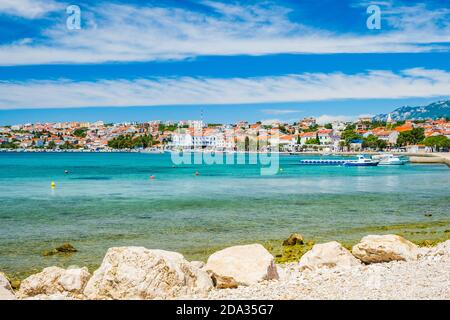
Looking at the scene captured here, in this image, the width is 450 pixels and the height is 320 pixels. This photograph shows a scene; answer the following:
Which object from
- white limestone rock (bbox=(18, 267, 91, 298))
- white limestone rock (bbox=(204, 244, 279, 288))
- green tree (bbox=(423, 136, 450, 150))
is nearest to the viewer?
white limestone rock (bbox=(204, 244, 279, 288))

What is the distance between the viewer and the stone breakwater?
309 inches

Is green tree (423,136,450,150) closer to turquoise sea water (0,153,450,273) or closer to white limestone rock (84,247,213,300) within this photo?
turquoise sea water (0,153,450,273)

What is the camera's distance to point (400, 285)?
26.2ft

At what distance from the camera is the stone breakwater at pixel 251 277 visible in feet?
25.7

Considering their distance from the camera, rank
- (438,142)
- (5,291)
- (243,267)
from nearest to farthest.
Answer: (5,291), (243,267), (438,142)

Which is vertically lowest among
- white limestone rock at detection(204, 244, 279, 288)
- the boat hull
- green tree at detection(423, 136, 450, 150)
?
the boat hull

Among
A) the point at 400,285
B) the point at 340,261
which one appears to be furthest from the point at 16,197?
the point at 400,285

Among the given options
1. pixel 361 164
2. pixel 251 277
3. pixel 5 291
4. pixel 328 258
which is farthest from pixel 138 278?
pixel 361 164

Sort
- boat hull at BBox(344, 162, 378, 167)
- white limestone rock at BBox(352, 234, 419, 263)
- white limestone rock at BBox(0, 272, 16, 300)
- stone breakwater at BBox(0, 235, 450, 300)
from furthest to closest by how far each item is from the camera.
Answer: boat hull at BBox(344, 162, 378, 167) → white limestone rock at BBox(352, 234, 419, 263) → white limestone rock at BBox(0, 272, 16, 300) → stone breakwater at BBox(0, 235, 450, 300)

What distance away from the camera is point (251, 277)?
8.95m

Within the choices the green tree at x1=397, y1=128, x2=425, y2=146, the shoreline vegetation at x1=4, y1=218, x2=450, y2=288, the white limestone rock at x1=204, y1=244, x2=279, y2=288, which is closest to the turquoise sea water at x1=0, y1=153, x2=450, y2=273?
the shoreline vegetation at x1=4, y1=218, x2=450, y2=288

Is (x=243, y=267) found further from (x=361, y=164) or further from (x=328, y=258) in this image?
(x=361, y=164)

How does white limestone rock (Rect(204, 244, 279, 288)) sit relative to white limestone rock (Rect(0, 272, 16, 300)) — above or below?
above
